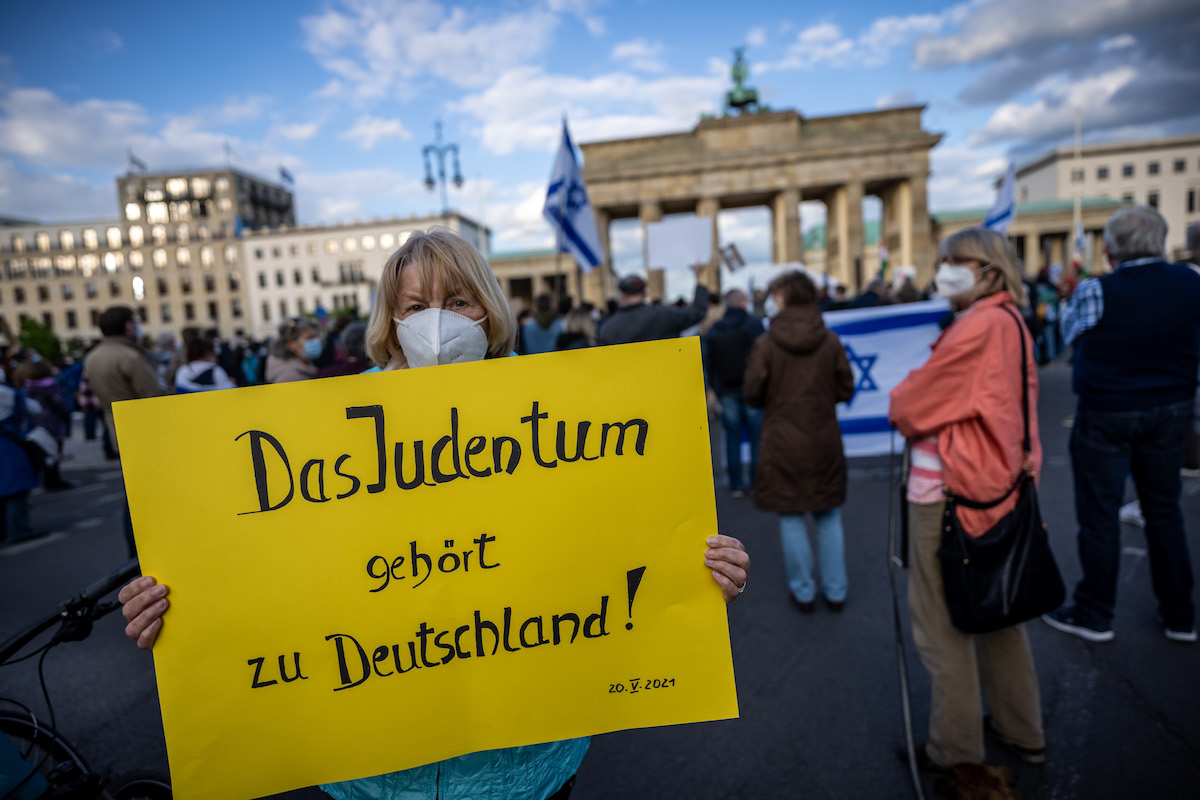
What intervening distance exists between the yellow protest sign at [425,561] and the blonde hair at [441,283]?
1.24ft

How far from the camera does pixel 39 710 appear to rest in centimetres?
301

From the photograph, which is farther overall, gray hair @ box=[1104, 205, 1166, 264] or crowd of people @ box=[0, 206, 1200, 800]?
gray hair @ box=[1104, 205, 1166, 264]

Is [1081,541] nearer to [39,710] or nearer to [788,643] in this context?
[788,643]

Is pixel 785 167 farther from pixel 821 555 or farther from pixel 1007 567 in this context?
pixel 1007 567

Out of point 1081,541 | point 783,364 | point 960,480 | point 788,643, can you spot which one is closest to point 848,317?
point 783,364

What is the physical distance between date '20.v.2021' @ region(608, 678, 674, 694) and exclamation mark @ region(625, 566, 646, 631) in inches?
4.4

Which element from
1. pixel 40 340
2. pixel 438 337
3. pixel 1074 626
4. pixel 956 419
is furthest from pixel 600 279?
pixel 40 340

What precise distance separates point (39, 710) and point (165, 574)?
283cm

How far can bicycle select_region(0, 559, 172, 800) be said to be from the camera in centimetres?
144

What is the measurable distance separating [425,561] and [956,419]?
Answer: 192 centimetres

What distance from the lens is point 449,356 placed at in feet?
4.69

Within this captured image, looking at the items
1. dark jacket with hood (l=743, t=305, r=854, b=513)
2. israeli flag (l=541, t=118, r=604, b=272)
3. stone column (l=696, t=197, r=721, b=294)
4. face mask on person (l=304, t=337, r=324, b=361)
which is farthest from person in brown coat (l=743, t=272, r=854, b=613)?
stone column (l=696, t=197, r=721, b=294)

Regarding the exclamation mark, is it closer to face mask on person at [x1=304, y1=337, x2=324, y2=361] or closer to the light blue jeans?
the light blue jeans

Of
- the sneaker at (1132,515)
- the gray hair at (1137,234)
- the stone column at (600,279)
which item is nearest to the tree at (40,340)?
the stone column at (600,279)
